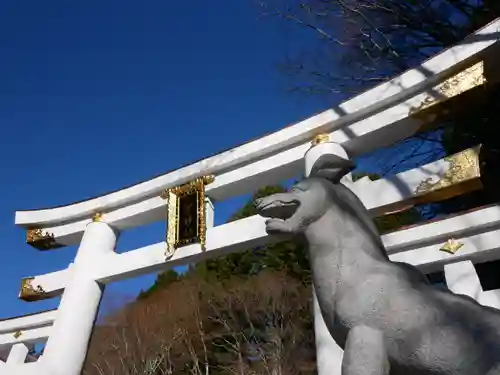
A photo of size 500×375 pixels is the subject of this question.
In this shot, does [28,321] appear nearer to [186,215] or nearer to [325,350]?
[186,215]

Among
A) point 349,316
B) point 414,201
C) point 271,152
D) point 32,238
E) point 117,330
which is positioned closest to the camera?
point 349,316

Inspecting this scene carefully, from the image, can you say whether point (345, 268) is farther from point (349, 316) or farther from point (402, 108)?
point (402, 108)

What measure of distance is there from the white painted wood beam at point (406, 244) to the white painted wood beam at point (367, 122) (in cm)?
67

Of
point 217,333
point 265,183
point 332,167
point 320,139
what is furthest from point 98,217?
point 217,333

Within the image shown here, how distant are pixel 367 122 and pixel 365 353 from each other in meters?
3.37

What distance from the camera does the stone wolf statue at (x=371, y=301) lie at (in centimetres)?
167

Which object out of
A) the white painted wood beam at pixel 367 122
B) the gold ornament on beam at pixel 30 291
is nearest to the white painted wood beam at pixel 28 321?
the gold ornament on beam at pixel 30 291

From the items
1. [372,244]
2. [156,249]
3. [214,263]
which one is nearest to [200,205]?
[156,249]

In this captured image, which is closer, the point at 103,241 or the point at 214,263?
the point at 103,241

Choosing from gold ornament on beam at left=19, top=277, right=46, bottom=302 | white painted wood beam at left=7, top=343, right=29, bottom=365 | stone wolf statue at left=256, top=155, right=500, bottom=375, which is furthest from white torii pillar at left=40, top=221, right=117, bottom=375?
stone wolf statue at left=256, top=155, right=500, bottom=375

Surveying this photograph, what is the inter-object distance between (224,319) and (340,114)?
711 centimetres

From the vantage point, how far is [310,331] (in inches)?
412

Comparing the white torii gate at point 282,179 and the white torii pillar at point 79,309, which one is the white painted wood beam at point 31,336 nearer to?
the white torii gate at point 282,179

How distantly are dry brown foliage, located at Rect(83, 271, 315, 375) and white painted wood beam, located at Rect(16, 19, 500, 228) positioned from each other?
206 inches
